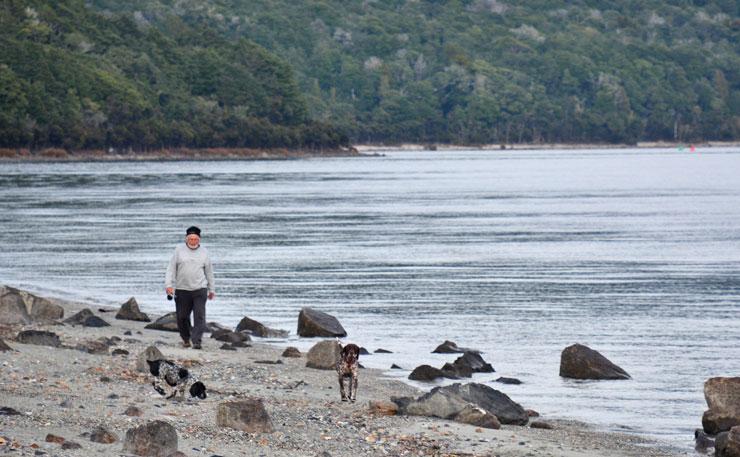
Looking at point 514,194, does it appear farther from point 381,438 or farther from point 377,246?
point 381,438

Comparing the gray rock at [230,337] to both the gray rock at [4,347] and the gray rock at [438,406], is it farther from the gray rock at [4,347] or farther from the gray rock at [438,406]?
the gray rock at [438,406]

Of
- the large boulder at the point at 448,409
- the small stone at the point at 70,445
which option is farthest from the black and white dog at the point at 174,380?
the small stone at the point at 70,445

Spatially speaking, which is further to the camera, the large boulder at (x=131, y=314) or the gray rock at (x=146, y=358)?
the large boulder at (x=131, y=314)

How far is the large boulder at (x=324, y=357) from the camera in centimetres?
1984

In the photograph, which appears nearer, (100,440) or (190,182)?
(100,440)

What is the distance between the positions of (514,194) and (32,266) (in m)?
64.6

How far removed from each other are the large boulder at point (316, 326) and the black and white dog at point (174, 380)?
9614mm

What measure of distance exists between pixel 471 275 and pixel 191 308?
19230 millimetres

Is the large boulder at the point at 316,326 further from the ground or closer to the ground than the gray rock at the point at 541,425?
closer to the ground

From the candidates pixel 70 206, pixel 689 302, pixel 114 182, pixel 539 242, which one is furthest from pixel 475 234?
pixel 114 182

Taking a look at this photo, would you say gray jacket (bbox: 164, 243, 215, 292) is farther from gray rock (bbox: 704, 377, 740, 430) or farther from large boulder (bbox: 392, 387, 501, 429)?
gray rock (bbox: 704, 377, 740, 430)

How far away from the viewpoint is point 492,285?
117ft

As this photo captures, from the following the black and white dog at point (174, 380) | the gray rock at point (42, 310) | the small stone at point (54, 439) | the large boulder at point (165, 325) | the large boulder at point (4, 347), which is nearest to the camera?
the small stone at point (54, 439)

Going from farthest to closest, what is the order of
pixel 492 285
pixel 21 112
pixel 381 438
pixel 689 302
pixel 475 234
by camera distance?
1. pixel 21 112
2. pixel 475 234
3. pixel 492 285
4. pixel 689 302
5. pixel 381 438
